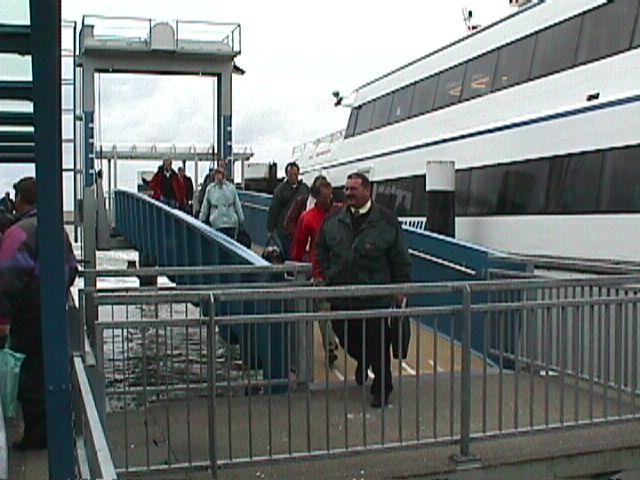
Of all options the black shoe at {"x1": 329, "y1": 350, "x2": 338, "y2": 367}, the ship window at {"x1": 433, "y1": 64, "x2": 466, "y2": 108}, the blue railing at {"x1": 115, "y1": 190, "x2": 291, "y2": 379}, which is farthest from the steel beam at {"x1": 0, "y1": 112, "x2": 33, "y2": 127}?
the ship window at {"x1": 433, "y1": 64, "x2": 466, "y2": 108}

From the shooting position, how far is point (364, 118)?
2045 centimetres

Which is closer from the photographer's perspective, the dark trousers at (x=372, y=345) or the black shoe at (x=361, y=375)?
the black shoe at (x=361, y=375)

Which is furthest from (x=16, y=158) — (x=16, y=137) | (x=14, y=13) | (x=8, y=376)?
(x=14, y=13)

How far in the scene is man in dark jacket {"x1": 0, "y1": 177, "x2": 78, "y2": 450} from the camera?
198 inches

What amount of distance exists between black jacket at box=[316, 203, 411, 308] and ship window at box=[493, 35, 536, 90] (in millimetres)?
6764

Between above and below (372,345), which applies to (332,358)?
below

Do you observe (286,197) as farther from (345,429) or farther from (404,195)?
(345,429)

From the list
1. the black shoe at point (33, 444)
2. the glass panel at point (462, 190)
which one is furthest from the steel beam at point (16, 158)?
the glass panel at point (462, 190)

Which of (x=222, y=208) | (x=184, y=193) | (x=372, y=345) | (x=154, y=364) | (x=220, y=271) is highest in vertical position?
(x=184, y=193)

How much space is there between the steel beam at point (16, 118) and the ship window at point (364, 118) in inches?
620

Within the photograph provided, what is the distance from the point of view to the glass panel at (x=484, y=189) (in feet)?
39.1

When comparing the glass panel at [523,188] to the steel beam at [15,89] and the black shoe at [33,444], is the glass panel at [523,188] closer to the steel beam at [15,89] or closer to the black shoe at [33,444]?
the black shoe at [33,444]

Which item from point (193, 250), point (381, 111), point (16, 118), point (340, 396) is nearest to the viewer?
point (16, 118)

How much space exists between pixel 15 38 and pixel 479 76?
1140 centimetres
